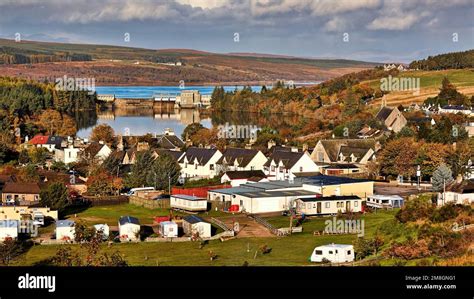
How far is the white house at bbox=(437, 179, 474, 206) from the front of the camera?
3098 cm

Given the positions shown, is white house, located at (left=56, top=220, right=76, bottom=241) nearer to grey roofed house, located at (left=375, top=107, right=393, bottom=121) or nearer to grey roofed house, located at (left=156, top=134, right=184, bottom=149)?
grey roofed house, located at (left=156, top=134, right=184, bottom=149)

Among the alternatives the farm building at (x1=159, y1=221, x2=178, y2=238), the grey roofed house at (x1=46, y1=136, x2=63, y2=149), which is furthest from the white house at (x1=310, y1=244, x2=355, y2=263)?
the grey roofed house at (x1=46, y1=136, x2=63, y2=149)

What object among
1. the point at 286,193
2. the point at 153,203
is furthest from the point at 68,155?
the point at 286,193

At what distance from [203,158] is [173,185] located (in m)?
6.01

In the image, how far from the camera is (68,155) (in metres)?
52.8

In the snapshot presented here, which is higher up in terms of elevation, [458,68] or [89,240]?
[458,68]

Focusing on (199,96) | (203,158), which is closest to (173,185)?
(203,158)

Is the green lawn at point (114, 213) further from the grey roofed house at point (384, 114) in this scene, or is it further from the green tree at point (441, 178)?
the grey roofed house at point (384, 114)

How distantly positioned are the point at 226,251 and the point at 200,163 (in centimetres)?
2175

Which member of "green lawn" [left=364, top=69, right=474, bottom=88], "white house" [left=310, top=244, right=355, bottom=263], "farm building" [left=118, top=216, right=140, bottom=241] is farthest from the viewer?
"green lawn" [left=364, top=69, right=474, bottom=88]

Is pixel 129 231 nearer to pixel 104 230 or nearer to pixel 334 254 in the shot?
pixel 104 230

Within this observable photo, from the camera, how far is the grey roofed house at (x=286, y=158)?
→ 42.9m
